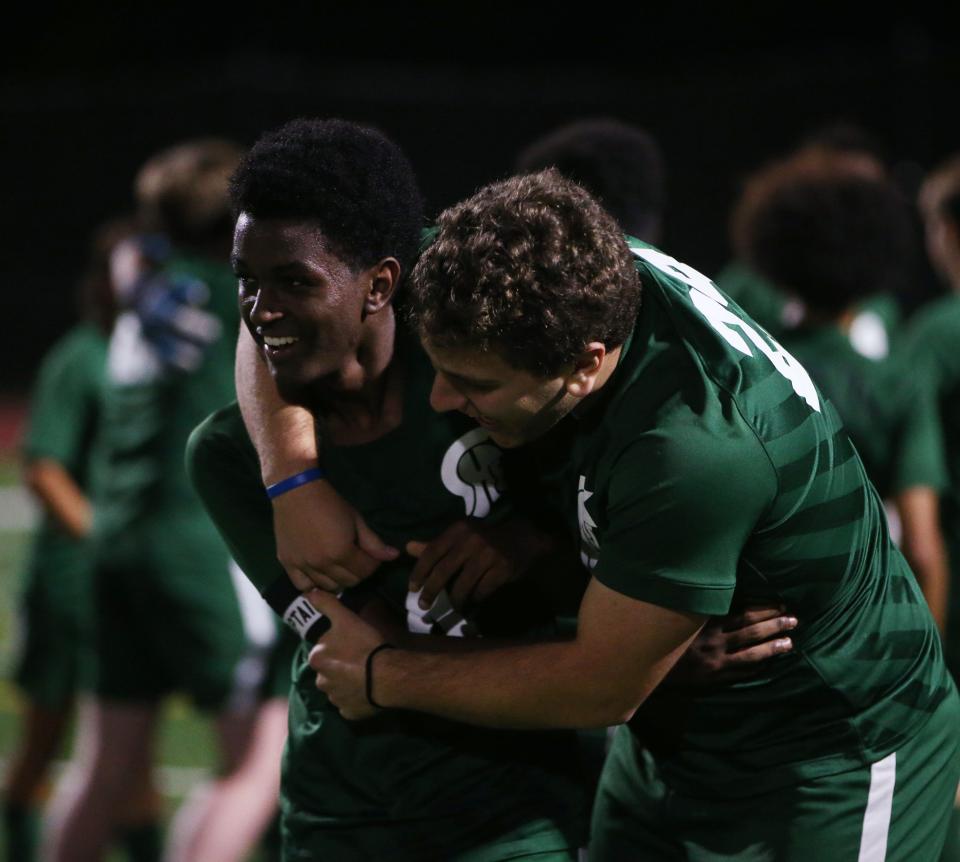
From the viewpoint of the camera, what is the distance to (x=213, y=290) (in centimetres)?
439

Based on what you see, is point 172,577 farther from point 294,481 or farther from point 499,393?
point 499,393

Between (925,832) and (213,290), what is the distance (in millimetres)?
2601

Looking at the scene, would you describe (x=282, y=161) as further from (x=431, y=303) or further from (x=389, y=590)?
(x=389, y=590)

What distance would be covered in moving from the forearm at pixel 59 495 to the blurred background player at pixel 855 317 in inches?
94.5

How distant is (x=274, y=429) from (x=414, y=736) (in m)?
0.57

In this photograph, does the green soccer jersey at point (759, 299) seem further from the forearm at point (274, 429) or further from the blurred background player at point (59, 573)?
the forearm at point (274, 429)

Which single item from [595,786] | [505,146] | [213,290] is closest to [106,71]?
[505,146]

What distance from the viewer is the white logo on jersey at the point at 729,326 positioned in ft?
7.62

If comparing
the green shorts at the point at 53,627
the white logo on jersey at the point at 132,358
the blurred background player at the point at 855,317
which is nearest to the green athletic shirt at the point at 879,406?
the blurred background player at the point at 855,317

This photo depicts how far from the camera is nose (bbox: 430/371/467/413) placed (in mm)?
2273

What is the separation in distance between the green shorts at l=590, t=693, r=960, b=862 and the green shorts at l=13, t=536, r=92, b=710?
106 inches

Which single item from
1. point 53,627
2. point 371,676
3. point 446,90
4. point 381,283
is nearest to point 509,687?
point 371,676

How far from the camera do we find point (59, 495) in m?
5.16

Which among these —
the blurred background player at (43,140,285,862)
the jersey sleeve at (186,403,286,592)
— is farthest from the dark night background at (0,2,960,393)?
the jersey sleeve at (186,403,286,592)
